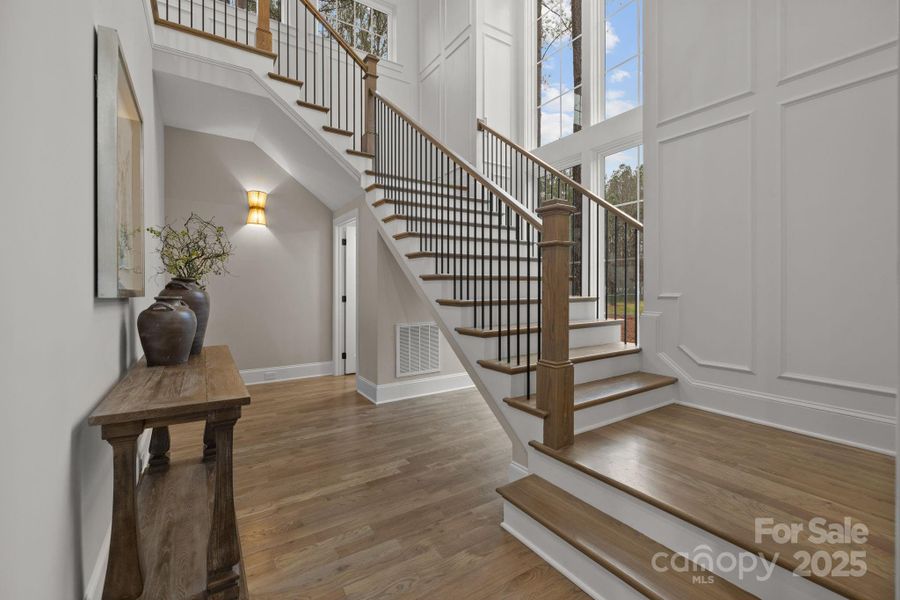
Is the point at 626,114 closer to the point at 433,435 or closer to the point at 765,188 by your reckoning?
the point at 765,188

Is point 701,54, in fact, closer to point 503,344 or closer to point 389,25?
point 503,344

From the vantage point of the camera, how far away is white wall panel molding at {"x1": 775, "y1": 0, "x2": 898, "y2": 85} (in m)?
1.92

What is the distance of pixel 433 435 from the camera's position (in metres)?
3.13

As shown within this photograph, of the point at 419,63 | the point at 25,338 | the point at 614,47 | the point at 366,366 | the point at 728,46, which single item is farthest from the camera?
the point at 419,63

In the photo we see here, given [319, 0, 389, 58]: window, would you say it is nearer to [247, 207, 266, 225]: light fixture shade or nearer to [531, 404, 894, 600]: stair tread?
[247, 207, 266, 225]: light fixture shade

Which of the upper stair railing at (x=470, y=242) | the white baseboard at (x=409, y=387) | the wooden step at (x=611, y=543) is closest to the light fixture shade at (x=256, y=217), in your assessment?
the upper stair railing at (x=470, y=242)

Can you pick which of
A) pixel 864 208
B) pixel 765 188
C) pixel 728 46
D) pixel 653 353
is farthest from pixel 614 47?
pixel 653 353

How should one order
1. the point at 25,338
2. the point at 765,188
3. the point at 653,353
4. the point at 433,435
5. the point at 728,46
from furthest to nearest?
the point at 433,435, the point at 653,353, the point at 728,46, the point at 765,188, the point at 25,338

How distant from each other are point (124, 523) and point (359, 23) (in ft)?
20.7

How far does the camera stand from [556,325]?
6.40ft

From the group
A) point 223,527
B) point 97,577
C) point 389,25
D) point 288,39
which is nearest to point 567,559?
point 223,527

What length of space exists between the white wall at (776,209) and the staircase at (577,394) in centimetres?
29

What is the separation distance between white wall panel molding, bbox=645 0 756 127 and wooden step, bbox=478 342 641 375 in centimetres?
159

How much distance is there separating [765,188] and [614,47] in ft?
7.12
